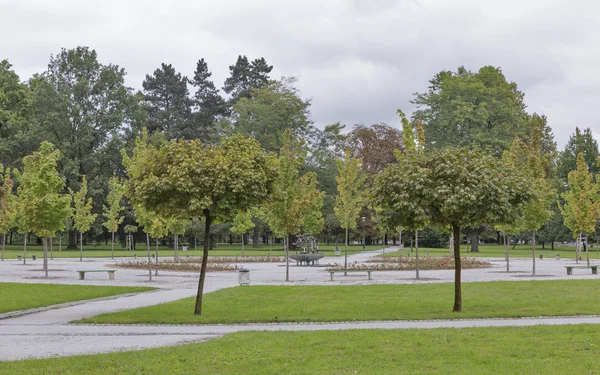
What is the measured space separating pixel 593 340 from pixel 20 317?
13.8 m

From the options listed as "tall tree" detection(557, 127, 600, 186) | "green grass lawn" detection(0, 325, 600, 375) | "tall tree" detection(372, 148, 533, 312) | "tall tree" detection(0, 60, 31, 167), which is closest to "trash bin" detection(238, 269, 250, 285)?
"tall tree" detection(372, 148, 533, 312)

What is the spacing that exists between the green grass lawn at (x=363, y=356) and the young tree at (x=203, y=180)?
4.41 m

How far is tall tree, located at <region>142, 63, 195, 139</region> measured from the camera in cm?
8931

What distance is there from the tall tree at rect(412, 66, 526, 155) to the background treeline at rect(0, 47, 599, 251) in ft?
0.34

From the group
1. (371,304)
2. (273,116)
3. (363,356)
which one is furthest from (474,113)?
(363,356)

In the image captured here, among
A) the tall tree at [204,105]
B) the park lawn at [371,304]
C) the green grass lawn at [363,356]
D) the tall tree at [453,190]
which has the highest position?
the tall tree at [204,105]

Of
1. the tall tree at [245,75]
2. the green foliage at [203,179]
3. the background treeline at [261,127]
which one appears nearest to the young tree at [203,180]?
the green foliage at [203,179]

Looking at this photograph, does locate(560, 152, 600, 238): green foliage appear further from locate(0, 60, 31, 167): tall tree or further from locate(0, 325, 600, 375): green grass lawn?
locate(0, 60, 31, 167): tall tree

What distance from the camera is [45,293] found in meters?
21.4

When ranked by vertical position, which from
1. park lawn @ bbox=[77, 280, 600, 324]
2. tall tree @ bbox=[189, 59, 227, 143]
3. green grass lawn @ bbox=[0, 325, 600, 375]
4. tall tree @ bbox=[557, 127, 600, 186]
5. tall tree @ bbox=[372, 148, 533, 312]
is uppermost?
tall tree @ bbox=[189, 59, 227, 143]

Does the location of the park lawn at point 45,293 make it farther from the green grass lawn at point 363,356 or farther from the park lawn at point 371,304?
the green grass lawn at point 363,356

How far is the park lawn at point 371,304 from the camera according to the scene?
50.7ft

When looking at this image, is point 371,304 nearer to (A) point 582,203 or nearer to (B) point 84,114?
(A) point 582,203

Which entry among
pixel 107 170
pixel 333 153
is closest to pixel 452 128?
pixel 333 153
